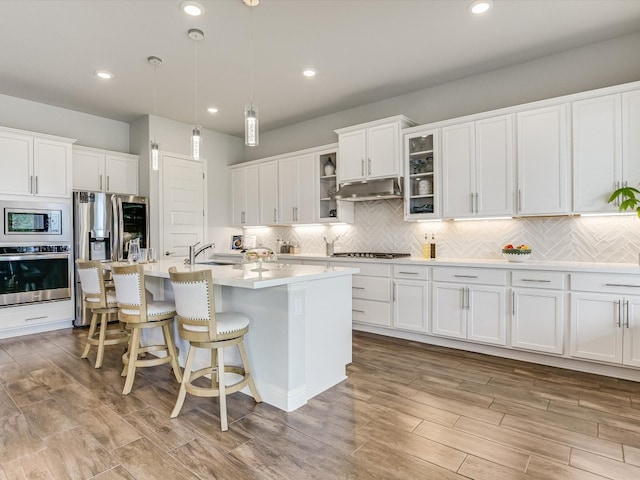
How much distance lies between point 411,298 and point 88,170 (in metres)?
4.69

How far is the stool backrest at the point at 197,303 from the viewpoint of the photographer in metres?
2.27

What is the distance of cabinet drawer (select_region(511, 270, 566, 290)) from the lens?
3232 millimetres

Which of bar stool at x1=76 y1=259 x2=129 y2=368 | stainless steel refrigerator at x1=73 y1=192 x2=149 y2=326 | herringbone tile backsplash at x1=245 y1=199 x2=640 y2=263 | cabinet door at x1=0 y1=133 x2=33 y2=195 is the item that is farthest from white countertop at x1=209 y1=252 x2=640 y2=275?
cabinet door at x1=0 y1=133 x2=33 y2=195

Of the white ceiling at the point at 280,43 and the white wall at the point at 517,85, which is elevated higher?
the white ceiling at the point at 280,43

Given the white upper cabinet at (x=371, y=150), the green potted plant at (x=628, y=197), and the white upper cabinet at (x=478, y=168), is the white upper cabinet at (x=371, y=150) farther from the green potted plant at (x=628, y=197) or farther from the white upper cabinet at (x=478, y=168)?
the green potted plant at (x=628, y=197)

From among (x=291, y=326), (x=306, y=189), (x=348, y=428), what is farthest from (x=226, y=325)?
(x=306, y=189)

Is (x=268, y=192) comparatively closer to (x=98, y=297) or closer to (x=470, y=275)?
(x=98, y=297)

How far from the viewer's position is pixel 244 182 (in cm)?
633

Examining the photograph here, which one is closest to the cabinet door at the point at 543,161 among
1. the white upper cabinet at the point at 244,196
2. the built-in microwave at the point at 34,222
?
the white upper cabinet at the point at 244,196

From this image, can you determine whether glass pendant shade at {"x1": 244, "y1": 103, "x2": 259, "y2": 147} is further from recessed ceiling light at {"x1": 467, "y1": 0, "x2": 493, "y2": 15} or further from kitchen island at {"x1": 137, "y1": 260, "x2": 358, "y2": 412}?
recessed ceiling light at {"x1": 467, "y1": 0, "x2": 493, "y2": 15}

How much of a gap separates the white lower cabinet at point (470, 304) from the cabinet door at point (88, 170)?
4737 millimetres

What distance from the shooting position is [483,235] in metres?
4.16

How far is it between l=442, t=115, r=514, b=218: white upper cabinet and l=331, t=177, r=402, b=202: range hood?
549 mm

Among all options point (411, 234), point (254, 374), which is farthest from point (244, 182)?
point (254, 374)
